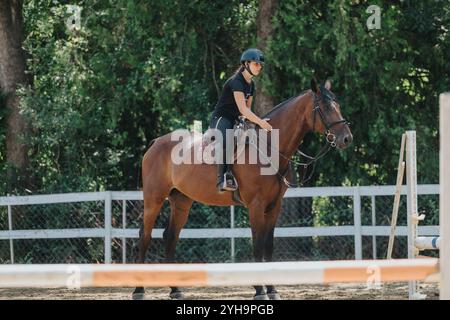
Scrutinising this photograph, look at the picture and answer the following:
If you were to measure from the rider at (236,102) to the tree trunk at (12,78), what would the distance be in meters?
9.03

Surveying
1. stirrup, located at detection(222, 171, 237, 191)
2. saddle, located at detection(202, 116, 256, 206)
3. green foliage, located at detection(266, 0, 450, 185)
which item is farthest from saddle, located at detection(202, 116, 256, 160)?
green foliage, located at detection(266, 0, 450, 185)

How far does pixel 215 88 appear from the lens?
17.2 m

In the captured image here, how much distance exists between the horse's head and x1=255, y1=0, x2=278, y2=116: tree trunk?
5839mm

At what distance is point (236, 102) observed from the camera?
10180 millimetres

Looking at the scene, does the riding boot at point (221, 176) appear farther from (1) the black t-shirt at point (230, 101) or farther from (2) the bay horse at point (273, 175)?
(1) the black t-shirt at point (230, 101)

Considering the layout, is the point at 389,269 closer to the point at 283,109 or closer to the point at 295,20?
the point at 283,109

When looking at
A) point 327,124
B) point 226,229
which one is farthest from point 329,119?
point 226,229

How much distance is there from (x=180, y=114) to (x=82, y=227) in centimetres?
289

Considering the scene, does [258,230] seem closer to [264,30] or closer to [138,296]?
[138,296]

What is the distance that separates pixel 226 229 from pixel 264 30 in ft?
12.7

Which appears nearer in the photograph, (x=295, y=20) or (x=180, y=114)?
(x=295, y=20)

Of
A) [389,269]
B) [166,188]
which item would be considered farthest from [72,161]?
[389,269]

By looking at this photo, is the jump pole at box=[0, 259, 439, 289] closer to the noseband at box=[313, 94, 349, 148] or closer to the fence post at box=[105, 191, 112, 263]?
the noseband at box=[313, 94, 349, 148]
